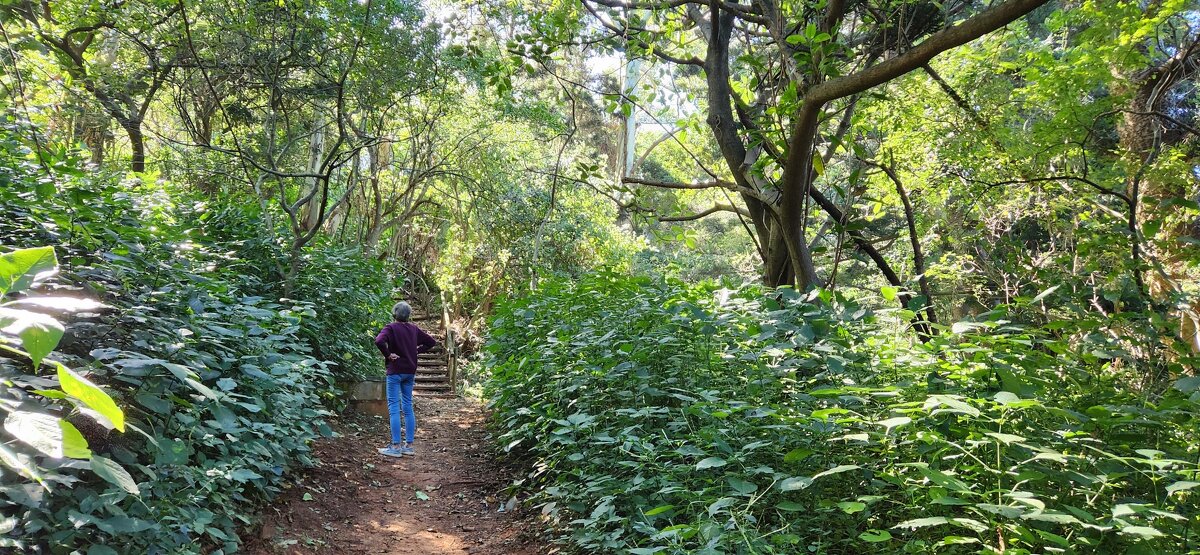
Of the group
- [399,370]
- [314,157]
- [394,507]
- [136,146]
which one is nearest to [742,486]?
[394,507]

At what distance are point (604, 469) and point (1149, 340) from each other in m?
2.71

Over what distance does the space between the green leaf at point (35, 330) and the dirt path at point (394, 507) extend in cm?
327

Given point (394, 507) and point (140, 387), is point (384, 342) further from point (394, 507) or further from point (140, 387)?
point (140, 387)

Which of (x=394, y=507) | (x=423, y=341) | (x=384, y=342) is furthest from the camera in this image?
(x=423, y=341)

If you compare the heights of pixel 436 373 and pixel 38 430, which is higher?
pixel 38 430

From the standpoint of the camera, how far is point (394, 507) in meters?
5.13

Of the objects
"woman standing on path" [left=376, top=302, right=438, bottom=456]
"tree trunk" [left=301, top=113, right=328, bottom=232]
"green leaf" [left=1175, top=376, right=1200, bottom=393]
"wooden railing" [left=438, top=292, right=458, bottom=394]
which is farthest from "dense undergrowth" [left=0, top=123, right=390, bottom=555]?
"wooden railing" [left=438, top=292, right=458, bottom=394]

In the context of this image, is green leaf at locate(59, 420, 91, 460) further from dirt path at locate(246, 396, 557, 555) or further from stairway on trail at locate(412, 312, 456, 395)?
stairway on trail at locate(412, 312, 456, 395)

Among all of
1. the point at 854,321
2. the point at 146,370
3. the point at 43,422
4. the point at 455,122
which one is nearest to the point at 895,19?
the point at 854,321

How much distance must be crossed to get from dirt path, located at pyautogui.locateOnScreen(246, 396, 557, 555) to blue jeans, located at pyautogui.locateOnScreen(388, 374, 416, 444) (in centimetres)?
27

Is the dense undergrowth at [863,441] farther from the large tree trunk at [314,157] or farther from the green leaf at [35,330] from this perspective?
the large tree trunk at [314,157]

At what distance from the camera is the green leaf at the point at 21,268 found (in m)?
0.97

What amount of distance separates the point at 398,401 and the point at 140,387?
4440 millimetres

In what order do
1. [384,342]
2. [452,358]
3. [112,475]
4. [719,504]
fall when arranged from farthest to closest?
[452,358], [384,342], [719,504], [112,475]
